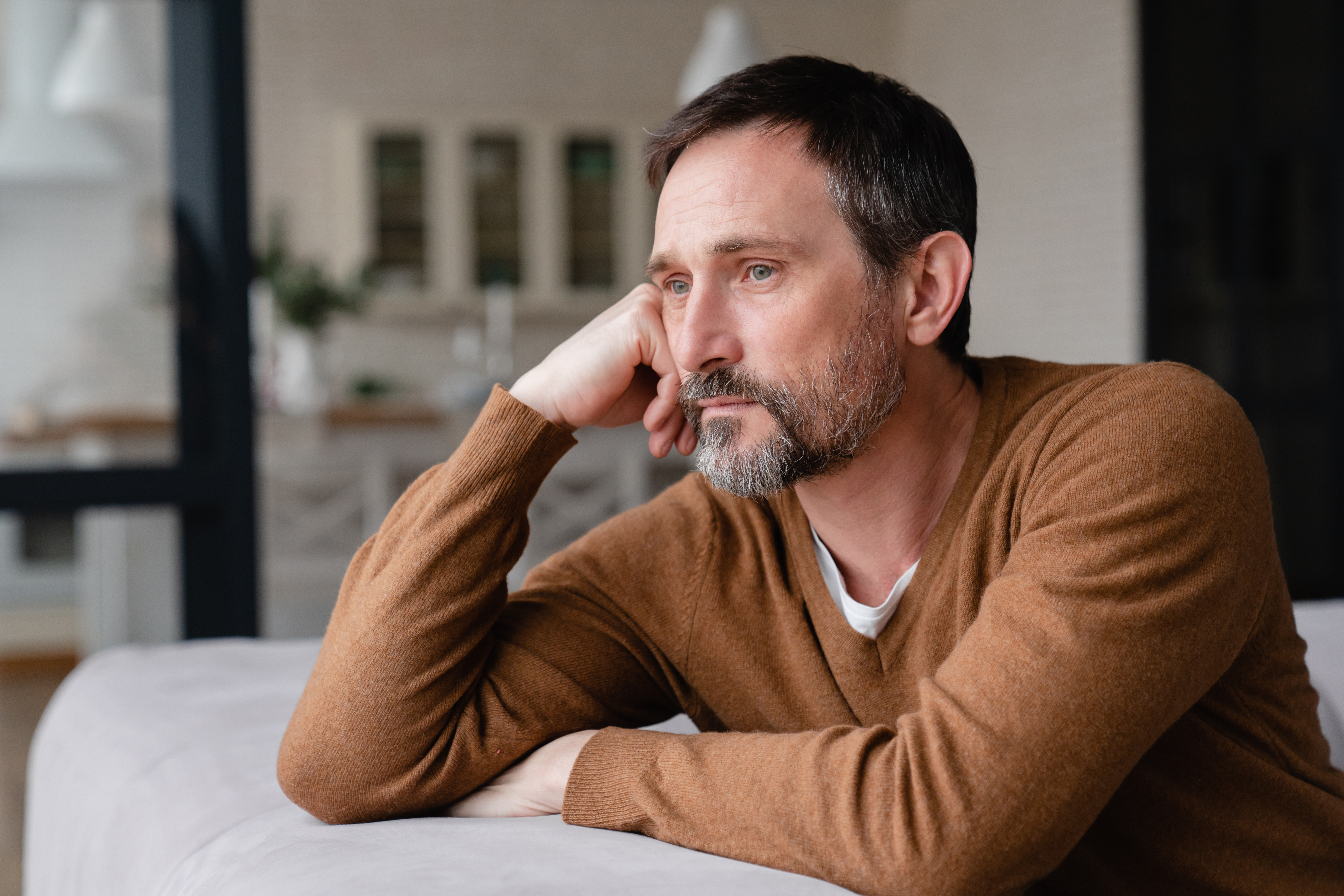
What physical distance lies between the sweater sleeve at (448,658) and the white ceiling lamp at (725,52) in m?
3.07

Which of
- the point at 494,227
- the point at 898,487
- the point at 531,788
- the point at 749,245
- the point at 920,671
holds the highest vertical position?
the point at 494,227

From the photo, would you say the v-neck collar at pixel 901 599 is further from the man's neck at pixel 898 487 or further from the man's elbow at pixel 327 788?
the man's elbow at pixel 327 788

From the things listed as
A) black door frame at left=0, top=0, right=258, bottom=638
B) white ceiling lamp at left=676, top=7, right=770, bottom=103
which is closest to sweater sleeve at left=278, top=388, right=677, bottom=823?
black door frame at left=0, top=0, right=258, bottom=638

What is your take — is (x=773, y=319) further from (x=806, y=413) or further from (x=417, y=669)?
(x=417, y=669)

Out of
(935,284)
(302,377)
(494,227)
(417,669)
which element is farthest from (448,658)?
(494,227)

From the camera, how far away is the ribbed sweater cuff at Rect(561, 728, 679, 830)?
0.94 m

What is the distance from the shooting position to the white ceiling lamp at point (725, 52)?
404 centimetres

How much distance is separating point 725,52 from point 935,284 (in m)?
3.17

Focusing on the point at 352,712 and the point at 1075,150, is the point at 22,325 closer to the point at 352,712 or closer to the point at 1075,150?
the point at 352,712

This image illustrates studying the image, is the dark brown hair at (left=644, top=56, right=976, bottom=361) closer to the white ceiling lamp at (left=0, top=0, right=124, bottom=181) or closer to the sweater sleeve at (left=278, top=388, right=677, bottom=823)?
the sweater sleeve at (left=278, top=388, right=677, bottom=823)

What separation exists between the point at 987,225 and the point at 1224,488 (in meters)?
5.99

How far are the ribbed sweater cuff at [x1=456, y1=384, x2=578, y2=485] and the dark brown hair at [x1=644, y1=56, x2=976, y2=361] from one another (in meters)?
0.27

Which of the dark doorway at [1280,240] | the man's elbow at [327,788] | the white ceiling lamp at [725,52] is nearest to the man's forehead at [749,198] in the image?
the man's elbow at [327,788]

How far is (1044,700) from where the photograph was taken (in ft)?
2.60
